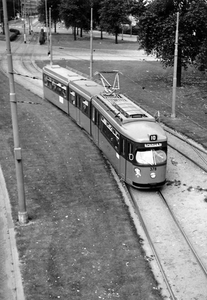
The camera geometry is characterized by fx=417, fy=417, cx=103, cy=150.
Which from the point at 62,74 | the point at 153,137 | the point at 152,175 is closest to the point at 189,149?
the point at 152,175

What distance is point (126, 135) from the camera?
59.3 ft

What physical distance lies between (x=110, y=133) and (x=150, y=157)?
3083 mm

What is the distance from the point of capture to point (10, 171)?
20.6 metres

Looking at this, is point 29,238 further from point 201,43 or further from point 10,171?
point 201,43

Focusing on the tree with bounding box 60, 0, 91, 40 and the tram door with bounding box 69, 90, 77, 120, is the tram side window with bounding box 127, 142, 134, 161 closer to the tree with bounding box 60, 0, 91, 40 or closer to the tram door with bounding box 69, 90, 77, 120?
the tram door with bounding box 69, 90, 77, 120

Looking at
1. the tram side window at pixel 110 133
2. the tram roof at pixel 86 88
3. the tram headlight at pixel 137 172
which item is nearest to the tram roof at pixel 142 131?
the tram side window at pixel 110 133

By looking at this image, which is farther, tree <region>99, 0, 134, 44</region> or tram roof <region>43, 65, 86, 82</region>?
tree <region>99, 0, 134, 44</region>

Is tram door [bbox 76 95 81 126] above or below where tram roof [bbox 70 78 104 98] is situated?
below

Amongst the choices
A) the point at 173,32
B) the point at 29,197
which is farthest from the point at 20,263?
the point at 173,32

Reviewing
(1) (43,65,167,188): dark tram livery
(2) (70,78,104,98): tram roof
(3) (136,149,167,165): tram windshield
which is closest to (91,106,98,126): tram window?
(1) (43,65,167,188): dark tram livery

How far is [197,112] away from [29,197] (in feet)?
58.9

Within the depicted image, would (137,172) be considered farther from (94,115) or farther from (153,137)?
(94,115)

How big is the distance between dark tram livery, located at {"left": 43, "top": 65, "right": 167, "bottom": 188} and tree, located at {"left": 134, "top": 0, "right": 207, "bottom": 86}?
45.1 feet

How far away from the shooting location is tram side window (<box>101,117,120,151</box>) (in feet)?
63.0
